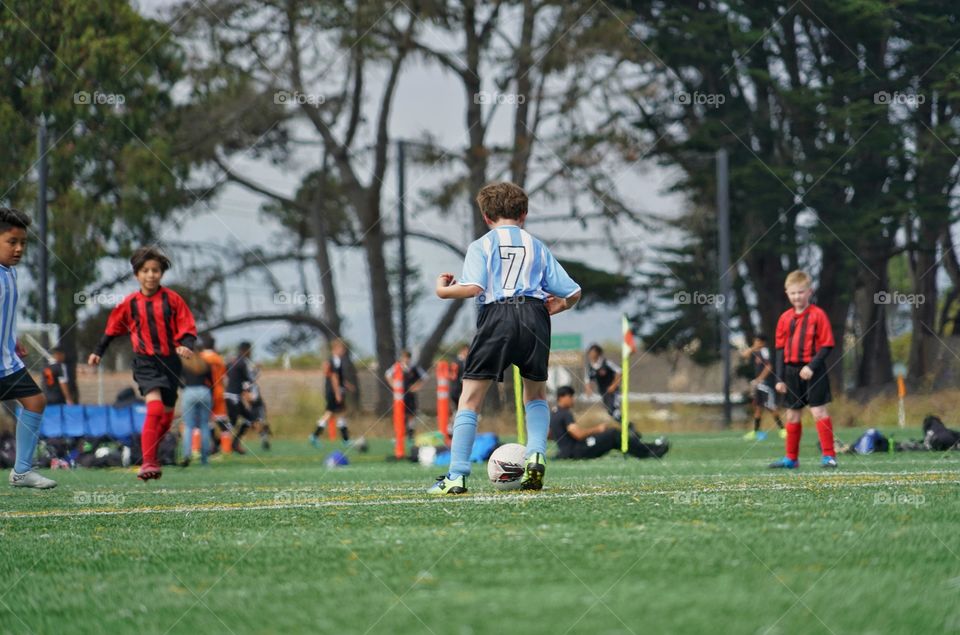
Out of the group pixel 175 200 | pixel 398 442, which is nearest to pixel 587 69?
pixel 175 200

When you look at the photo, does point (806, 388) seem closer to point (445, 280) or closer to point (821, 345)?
point (821, 345)

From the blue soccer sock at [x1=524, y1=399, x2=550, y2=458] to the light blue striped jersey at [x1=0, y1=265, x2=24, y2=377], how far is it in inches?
166

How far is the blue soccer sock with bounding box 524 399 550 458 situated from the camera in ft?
25.5

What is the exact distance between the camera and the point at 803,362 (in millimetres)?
11922

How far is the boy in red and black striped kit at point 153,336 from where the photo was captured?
11.6m

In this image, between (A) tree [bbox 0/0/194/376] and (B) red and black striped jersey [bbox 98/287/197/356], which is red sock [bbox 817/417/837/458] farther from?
(A) tree [bbox 0/0/194/376]

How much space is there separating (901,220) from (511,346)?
23.8 metres

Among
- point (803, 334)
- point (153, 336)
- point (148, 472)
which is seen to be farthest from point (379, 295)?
point (803, 334)

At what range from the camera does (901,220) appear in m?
29.5

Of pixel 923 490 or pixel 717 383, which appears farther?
pixel 717 383

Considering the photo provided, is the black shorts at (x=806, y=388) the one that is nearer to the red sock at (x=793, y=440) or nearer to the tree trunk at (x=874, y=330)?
the red sock at (x=793, y=440)

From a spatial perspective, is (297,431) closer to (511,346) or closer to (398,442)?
(398,442)

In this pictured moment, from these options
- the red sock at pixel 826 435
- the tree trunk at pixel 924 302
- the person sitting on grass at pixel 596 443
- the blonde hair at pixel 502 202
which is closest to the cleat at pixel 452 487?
the blonde hair at pixel 502 202

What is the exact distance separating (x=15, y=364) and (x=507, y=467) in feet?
13.9
